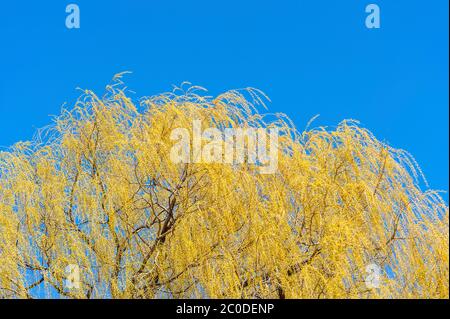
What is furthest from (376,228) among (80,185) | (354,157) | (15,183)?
(15,183)

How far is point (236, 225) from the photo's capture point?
5605 millimetres

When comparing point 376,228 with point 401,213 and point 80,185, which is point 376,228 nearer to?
point 401,213

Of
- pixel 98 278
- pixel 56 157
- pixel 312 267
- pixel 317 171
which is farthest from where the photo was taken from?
pixel 56 157

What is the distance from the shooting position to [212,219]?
5.71m

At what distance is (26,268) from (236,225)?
6.22 feet

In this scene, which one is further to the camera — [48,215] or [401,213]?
[48,215]

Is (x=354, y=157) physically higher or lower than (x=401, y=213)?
higher

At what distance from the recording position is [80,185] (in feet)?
19.8

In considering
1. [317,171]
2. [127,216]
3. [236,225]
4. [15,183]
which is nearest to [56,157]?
[15,183]

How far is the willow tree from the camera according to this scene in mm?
5281

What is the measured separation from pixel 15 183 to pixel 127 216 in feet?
4.66

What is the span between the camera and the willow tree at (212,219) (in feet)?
17.3
